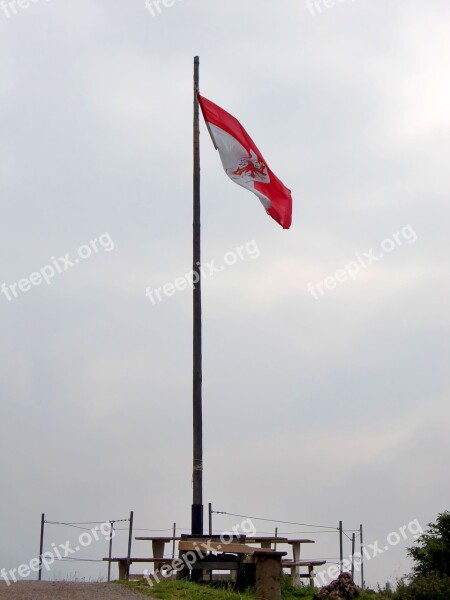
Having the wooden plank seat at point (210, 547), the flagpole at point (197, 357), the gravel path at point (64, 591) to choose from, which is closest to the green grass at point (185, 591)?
the gravel path at point (64, 591)

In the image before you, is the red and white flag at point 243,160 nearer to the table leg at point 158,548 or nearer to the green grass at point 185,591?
the table leg at point 158,548

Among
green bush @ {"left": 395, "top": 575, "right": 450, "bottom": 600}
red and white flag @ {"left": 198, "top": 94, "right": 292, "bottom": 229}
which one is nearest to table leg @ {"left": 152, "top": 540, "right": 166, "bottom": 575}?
green bush @ {"left": 395, "top": 575, "right": 450, "bottom": 600}

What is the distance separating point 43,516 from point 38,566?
196cm

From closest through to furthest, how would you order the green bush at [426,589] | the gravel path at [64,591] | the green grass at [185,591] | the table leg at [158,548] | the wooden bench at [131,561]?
the gravel path at [64,591] → the green grass at [185,591] → the green bush at [426,589] → the wooden bench at [131,561] → the table leg at [158,548]

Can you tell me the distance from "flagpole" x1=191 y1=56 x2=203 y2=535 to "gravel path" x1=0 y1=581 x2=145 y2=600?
232 cm

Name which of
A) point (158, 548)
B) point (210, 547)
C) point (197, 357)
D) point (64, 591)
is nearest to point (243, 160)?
point (197, 357)

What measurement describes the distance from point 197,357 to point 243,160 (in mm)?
4530

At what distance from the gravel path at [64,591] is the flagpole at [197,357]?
2.32 metres

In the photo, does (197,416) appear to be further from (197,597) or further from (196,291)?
(197,597)

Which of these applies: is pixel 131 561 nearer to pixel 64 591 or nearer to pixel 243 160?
pixel 64 591

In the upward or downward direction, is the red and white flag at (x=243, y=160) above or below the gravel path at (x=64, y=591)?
above

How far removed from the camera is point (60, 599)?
13.3 meters

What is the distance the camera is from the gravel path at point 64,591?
1350 centimetres

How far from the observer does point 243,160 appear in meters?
20.0
